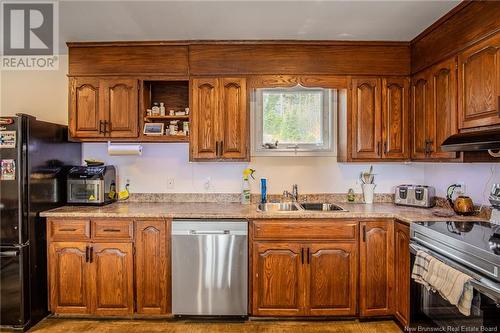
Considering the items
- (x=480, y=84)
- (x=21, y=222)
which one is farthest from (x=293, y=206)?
(x=21, y=222)

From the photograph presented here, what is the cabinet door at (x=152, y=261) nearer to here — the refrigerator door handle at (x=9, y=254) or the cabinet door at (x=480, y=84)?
the refrigerator door handle at (x=9, y=254)

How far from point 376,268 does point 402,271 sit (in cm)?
20

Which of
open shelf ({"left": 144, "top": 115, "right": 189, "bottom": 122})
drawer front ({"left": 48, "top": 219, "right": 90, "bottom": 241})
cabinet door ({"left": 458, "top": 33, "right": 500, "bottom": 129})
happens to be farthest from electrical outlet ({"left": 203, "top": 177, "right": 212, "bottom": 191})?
cabinet door ({"left": 458, "top": 33, "right": 500, "bottom": 129})

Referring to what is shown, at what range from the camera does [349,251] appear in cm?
256

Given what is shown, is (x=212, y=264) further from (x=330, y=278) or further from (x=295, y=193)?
(x=295, y=193)

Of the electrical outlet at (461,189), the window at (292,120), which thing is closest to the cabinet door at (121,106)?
the window at (292,120)

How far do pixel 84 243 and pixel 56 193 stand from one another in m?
0.58

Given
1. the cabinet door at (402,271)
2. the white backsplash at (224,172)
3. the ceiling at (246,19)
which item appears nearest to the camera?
the ceiling at (246,19)

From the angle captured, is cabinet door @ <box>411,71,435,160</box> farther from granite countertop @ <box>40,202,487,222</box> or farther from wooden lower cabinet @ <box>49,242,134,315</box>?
wooden lower cabinet @ <box>49,242,134,315</box>

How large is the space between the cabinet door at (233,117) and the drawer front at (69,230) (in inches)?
51.5

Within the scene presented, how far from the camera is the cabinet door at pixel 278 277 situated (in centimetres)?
255

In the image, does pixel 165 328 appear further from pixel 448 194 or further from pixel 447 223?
pixel 448 194

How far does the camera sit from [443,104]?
245cm

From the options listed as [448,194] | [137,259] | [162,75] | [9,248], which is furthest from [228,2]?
[9,248]
